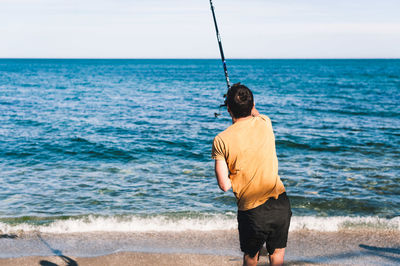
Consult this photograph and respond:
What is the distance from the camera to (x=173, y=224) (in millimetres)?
6617

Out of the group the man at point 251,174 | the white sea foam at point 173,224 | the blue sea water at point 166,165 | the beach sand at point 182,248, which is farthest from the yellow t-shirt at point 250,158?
the blue sea water at point 166,165

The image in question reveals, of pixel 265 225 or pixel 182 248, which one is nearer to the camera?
pixel 265 225

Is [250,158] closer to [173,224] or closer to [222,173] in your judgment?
[222,173]

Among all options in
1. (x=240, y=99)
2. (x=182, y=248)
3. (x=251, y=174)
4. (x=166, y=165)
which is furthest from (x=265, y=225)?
(x=166, y=165)

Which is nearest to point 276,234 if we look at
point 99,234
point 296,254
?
point 296,254

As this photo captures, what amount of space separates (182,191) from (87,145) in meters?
6.26

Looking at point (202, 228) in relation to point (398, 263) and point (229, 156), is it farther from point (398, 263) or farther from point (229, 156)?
point (229, 156)

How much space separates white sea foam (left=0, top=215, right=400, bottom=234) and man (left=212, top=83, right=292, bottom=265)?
3.27m

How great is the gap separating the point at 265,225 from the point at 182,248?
2.67 meters

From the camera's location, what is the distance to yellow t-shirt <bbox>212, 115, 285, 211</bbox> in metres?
2.97

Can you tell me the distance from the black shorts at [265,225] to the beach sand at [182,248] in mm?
1825

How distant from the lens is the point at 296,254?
530 centimetres

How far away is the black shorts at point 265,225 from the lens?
123 inches

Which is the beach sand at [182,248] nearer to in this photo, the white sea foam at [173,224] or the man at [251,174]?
the white sea foam at [173,224]
